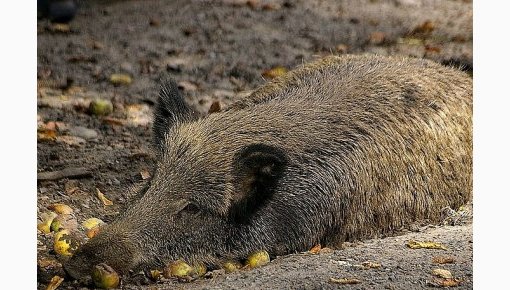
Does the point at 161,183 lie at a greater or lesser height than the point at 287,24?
lesser

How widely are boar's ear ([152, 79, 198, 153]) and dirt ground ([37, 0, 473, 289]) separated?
1.40 feet

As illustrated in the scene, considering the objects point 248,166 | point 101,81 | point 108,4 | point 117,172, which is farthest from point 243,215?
point 108,4

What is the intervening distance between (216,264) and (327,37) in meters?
4.62

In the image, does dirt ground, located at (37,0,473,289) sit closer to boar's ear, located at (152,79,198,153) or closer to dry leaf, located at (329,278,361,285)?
dry leaf, located at (329,278,361,285)

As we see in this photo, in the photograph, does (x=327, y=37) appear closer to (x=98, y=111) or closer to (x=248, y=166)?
(x=98, y=111)

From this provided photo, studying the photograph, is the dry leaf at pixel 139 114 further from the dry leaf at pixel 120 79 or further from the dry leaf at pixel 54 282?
the dry leaf at pixel 54 282

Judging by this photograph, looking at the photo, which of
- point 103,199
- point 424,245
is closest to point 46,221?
point 103,199

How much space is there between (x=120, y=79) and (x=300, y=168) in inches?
121

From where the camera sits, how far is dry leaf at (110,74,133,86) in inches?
300

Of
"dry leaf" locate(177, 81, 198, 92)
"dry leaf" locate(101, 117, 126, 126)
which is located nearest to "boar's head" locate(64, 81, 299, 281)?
"dry leaf" locate(101, 117, 126, 126)

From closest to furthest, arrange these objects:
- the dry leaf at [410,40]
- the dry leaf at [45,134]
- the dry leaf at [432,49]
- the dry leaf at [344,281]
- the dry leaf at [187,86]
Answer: the dry leaf at [344,281] < the dry leaf at [45,134] < the dry leaf at [187,86] < the dry leaf at [432,49] < the dry leaf at [410,40]

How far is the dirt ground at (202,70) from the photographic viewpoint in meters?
4.43

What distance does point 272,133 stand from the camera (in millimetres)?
4992

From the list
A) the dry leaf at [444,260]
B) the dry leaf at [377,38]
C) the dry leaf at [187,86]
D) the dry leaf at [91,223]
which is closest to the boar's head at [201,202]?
the dry leaf at [91,223]
